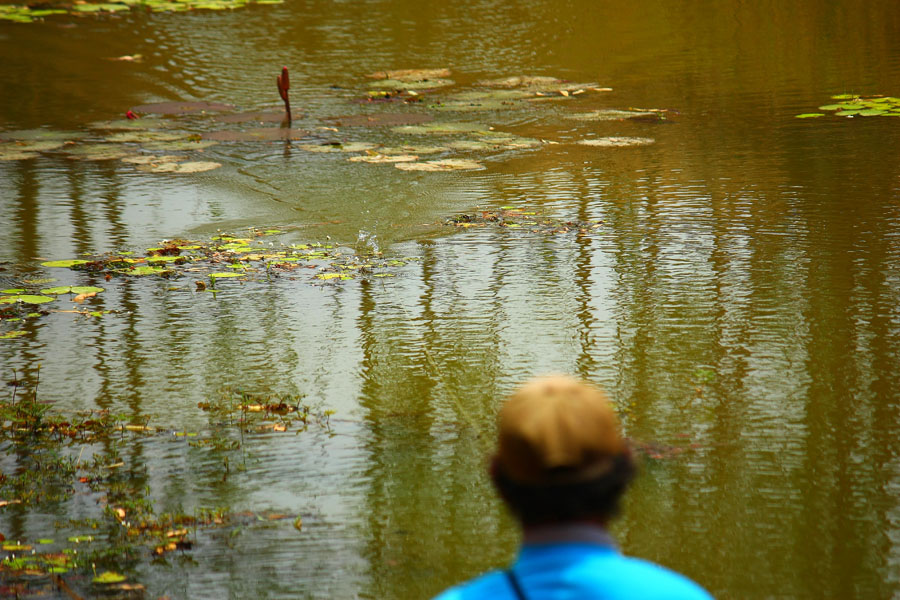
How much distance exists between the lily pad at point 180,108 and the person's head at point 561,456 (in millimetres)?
9195

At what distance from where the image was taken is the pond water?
9.77 ft

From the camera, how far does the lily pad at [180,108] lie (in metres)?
9.87

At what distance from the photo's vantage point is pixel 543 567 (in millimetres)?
1149

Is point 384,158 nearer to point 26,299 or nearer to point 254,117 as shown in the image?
point 254,117

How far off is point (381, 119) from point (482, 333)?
16.5ft

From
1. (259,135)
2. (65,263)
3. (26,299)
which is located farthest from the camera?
(259,135)

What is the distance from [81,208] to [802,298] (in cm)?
459

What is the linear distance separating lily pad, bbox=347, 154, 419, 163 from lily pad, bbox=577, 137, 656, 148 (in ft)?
4.54

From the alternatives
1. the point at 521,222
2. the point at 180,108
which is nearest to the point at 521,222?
the point at 521,222

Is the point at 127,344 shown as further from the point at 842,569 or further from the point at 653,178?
the point at 653,178

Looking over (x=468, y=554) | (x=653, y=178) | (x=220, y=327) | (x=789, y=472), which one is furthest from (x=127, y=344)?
(x=653, y=178)

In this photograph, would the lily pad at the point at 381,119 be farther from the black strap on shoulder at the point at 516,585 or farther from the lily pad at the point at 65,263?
the black strap on shoulder at the point at 516,585

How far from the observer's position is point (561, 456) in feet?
3.71

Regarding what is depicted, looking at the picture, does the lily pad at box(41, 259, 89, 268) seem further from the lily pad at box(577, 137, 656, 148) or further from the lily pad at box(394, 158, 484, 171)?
the lily pad at box(577, 137, 656, 148)
